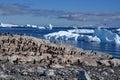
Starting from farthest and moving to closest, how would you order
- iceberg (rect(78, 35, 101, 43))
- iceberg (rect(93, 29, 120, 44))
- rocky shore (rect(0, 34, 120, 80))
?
1. iceberg (rect(78, 35, 101, 43))
2. iceberg (rect(93, 29, 120, 44))
3. rocky shore (rect(0, 34, 120, 80))

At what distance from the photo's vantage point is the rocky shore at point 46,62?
62.6 feet

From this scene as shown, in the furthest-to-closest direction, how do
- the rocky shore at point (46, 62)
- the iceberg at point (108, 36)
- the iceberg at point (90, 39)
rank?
the iceberg at point (90, 39) → the iceberg at point (108, 36) → the rocky shore at point (46, 62)

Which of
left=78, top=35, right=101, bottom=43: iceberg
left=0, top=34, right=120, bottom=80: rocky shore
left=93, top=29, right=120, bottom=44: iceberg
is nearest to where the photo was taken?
left=0, top=34, right=120, bottom=80: rocky shore

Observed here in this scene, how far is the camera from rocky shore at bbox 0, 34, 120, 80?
19.1m

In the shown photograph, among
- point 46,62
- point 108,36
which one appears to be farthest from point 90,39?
point 46,62

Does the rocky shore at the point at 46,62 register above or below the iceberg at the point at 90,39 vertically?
above

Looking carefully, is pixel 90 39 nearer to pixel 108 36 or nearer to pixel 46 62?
pixel 108 36

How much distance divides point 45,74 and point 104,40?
5502cm

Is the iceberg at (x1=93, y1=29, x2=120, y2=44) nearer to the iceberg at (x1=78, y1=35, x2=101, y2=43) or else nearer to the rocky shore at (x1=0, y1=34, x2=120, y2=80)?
the iceberg at (x1=78, y1=35, x2=101, y2=43)

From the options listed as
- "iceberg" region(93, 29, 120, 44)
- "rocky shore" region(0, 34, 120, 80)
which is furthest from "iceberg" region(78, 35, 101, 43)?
"rocky shore" region(0, 34, 120, 80)

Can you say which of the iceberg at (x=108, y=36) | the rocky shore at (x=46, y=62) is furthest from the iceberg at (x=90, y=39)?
the rocky shore at (x=46, y=62)

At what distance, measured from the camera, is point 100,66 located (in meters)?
24.8

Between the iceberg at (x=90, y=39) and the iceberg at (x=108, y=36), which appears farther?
the iceberg at (x=90, y=39)

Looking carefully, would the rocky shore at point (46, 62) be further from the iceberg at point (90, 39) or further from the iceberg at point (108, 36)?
the iceberg at point (90, 39)
